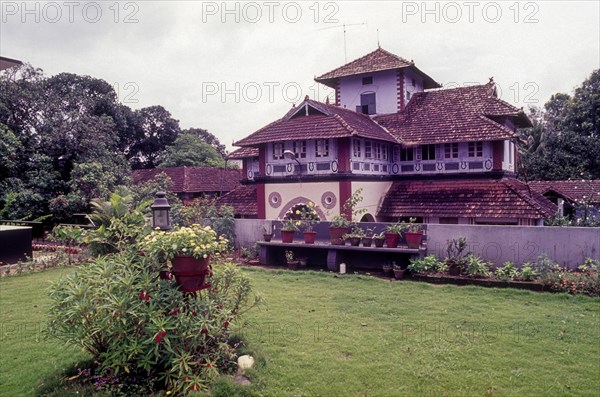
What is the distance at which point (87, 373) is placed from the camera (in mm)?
5418

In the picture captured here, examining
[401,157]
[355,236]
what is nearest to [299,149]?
[401,157]

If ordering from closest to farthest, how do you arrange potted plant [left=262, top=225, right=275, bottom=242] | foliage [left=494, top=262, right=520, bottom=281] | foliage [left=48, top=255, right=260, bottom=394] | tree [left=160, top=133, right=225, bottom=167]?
foliage [left=48, top=255, right=260, bottom=394]
foliage [left=494, top=262, right=520, bottom=281]
potted plant [left=262, top=225, right=275, bottom=242]
tree [left=160, top=133, right=225, bottom=167]

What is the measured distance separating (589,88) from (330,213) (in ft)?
78.1

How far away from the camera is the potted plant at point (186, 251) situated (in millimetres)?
5391

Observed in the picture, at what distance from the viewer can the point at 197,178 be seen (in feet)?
113

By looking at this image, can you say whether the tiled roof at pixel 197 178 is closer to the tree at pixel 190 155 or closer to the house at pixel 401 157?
the tree at pixel 190 155

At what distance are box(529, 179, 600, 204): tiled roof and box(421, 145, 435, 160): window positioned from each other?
923cm

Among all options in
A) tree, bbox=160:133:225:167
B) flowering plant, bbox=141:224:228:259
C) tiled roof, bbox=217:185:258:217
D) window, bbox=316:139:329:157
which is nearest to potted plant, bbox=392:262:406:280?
window, bbox=316:139:329:157

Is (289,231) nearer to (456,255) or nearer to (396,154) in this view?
(456,255)

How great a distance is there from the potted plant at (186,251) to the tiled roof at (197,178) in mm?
27890

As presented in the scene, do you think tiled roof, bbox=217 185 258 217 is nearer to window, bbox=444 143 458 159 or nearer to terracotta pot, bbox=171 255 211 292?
window, bbox=444 143 458 159

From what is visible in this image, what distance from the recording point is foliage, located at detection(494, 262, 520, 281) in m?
10.7

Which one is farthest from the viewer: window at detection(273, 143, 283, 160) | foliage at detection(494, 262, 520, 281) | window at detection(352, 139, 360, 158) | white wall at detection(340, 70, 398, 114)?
white wall at detection(340, 70, 398, 114)

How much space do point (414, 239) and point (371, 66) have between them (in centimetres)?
1135
